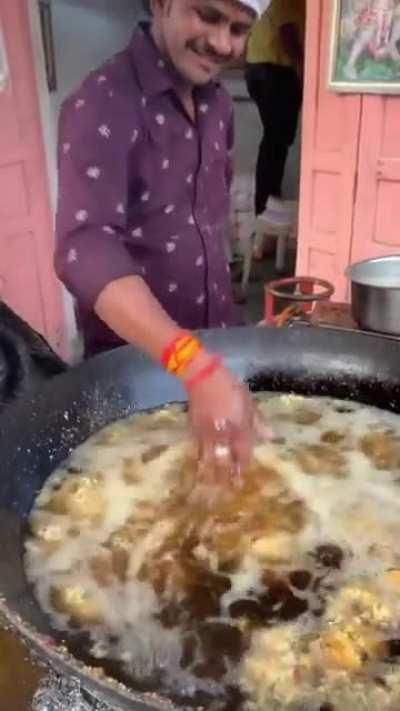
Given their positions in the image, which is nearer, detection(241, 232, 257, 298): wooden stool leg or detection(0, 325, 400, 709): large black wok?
detection(0, 325, 400, 709): large black wok

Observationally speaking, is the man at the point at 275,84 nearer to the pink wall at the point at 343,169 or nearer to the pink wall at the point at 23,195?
the pink wall at the point at 343,169

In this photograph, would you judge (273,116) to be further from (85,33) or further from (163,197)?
(163,197)

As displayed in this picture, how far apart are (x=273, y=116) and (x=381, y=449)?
10.8 ft

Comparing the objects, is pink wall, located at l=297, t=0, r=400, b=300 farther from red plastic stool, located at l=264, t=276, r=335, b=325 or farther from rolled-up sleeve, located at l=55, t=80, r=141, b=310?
A: rolled-up sleeve, located at l=55, t=80, r=141, b=310

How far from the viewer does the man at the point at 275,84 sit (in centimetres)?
338

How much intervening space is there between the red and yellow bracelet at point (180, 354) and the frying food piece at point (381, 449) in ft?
1.17

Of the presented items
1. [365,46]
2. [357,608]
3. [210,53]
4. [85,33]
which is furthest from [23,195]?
[357,608]

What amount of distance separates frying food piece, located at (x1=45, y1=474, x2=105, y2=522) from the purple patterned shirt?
0.23m

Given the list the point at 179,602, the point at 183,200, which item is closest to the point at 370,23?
the point at 183,200

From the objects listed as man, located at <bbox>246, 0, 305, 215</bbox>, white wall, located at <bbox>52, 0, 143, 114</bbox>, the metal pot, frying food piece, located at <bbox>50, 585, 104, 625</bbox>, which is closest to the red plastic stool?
the metal pot

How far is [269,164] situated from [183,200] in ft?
9.84

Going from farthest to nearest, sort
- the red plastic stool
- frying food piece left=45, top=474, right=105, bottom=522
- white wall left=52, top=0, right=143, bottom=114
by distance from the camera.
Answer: white wall left=52, top=0, right=143, bottom=114, the red plastic stool, frying food piece left=45, top=474, right=105, bottom=522

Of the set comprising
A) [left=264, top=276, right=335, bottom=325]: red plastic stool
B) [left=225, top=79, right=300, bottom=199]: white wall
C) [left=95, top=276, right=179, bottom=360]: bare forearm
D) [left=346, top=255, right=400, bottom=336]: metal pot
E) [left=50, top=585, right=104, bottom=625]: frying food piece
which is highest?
[left=95, top=276, right=179, bottom=360]: bare forearm

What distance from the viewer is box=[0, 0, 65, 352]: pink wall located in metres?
2.51
